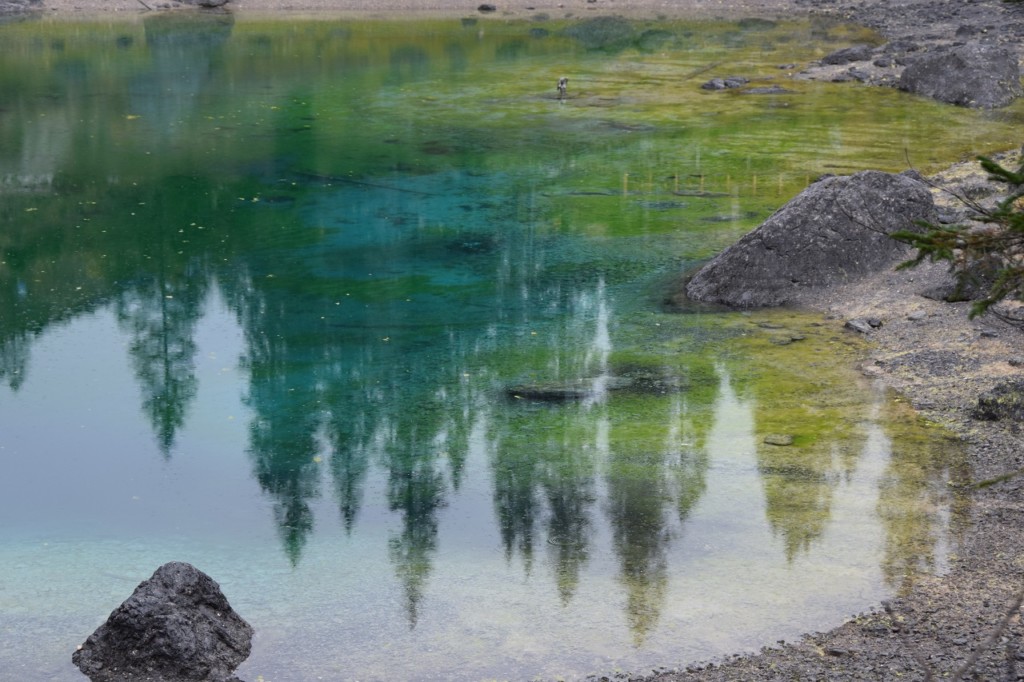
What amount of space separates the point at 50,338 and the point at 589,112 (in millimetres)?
11871

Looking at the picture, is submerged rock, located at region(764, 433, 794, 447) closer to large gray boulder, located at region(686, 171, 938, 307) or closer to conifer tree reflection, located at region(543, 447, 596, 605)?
conifer tree reflection, located at region(543, 447, 596, 605)

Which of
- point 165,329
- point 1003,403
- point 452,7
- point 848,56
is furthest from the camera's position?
point 452,7

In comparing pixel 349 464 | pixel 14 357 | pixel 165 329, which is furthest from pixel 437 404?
pixel 14 357

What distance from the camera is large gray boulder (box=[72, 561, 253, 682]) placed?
5934 mm

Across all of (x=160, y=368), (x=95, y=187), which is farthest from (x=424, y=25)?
(x=160, y=368)

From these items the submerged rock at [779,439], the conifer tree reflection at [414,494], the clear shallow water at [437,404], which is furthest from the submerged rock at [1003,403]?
the conifer tree reflection at [414,494]

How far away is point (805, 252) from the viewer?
11.7 metres

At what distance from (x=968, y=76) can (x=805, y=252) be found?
38.1 ft

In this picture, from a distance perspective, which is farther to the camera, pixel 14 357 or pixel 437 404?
pixel 14 357

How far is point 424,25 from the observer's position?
33.8 metres

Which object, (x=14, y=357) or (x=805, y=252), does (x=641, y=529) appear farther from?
(x=14, y=357)

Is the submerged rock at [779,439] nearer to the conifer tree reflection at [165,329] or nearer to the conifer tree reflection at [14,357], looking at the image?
the conifer tree reflection at [165,329]

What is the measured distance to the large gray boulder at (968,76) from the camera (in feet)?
69.5

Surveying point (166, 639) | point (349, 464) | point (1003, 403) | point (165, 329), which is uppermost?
point (1003, 403)
